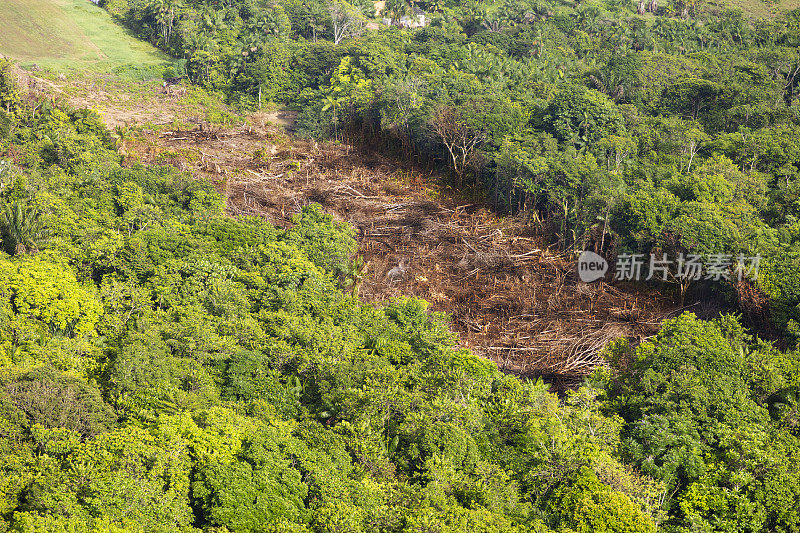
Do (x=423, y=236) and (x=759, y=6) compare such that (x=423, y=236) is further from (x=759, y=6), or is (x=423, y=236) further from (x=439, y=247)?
(x=759, y=6)

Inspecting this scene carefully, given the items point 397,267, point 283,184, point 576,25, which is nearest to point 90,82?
point 283,184

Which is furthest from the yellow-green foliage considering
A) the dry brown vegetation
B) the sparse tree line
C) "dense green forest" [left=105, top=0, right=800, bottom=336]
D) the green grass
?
the green grass

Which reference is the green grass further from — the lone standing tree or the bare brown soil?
the bare brown soil

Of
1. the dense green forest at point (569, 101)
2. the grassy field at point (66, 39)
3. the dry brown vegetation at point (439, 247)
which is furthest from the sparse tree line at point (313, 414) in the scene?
the grassy field at point (66, 39)

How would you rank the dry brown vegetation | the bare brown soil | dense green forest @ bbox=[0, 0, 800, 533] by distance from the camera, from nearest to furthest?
1. dense green forest @ bbox=[0, 0, 800, 533]
2. the dry brown vegetation
3. the bare brown soil

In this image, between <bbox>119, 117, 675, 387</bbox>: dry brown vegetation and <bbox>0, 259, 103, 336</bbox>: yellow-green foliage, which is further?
<bbox>119, 117, 675, 387</bbox>: dry brown vegetation

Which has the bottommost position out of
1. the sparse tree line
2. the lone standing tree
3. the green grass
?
the sparse tree line

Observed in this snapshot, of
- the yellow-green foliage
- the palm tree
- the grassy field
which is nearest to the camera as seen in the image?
the yellow-green foliage
